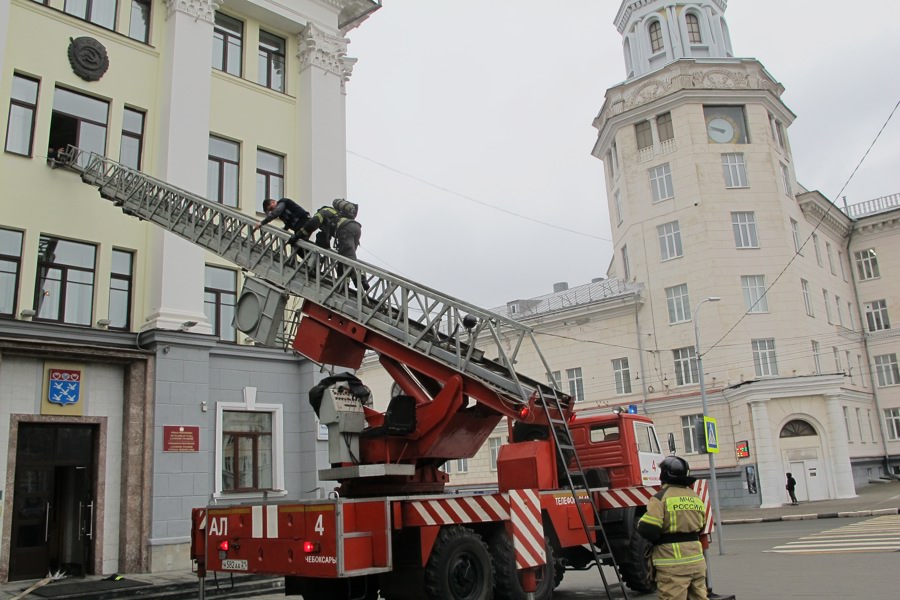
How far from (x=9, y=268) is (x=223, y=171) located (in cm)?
588

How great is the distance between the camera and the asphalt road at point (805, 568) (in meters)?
10.3

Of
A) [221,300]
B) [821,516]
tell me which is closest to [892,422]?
[821,516]

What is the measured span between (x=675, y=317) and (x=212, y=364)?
26530mm

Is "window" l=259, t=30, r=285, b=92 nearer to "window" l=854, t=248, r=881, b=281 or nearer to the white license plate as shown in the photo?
the white license plate

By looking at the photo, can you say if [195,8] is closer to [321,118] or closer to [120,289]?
[321,118]

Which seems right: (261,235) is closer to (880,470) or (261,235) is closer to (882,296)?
(880,470)

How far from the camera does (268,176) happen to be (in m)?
20.5

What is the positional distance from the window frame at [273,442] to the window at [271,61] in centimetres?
902

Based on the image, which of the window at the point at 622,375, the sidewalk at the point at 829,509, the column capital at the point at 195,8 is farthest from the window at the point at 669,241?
the column capital at the point at 195,8

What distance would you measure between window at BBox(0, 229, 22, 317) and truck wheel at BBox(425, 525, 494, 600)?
459 inches

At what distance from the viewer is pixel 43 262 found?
16.0 m

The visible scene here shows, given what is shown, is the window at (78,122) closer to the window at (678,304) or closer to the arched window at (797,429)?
the window at (678,304)

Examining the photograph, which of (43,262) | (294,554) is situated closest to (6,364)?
(43,262)

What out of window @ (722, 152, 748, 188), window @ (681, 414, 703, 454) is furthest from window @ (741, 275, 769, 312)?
window @ (681, 414, 703, 454)
